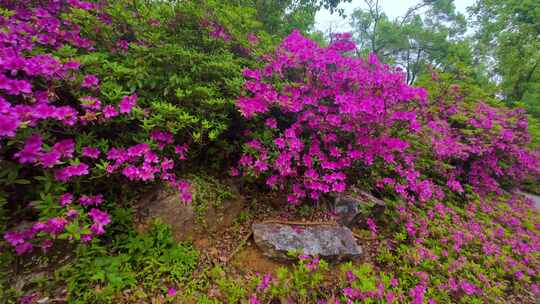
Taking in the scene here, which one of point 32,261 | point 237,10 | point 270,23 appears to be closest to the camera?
point 32,261

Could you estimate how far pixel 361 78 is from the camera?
9.23 ft

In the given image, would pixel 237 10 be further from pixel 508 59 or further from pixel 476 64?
pixel 476 64

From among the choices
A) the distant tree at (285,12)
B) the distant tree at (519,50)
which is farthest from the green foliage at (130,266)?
the distant tree at (519,50)

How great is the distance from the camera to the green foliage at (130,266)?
5.20ft

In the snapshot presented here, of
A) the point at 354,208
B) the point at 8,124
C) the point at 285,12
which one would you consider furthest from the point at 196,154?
the point at 285,12

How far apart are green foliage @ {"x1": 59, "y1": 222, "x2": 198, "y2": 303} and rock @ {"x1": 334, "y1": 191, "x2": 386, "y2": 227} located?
174 centimetres

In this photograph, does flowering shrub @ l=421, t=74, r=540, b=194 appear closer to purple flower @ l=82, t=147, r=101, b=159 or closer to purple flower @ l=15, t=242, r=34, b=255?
purple flower @ l=82, t=147, r=101, b=159

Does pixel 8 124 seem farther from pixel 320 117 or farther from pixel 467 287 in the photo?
pixel 467 287

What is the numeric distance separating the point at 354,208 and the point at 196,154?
2.02m

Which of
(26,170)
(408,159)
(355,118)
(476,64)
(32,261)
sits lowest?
(32,261)

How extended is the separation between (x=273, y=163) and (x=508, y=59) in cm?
1389

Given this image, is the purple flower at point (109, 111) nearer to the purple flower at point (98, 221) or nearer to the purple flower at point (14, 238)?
the purple flower at point (98, 221)

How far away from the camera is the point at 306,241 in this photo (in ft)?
7.63

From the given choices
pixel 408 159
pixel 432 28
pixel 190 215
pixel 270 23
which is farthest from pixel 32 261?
pixel 432 28
